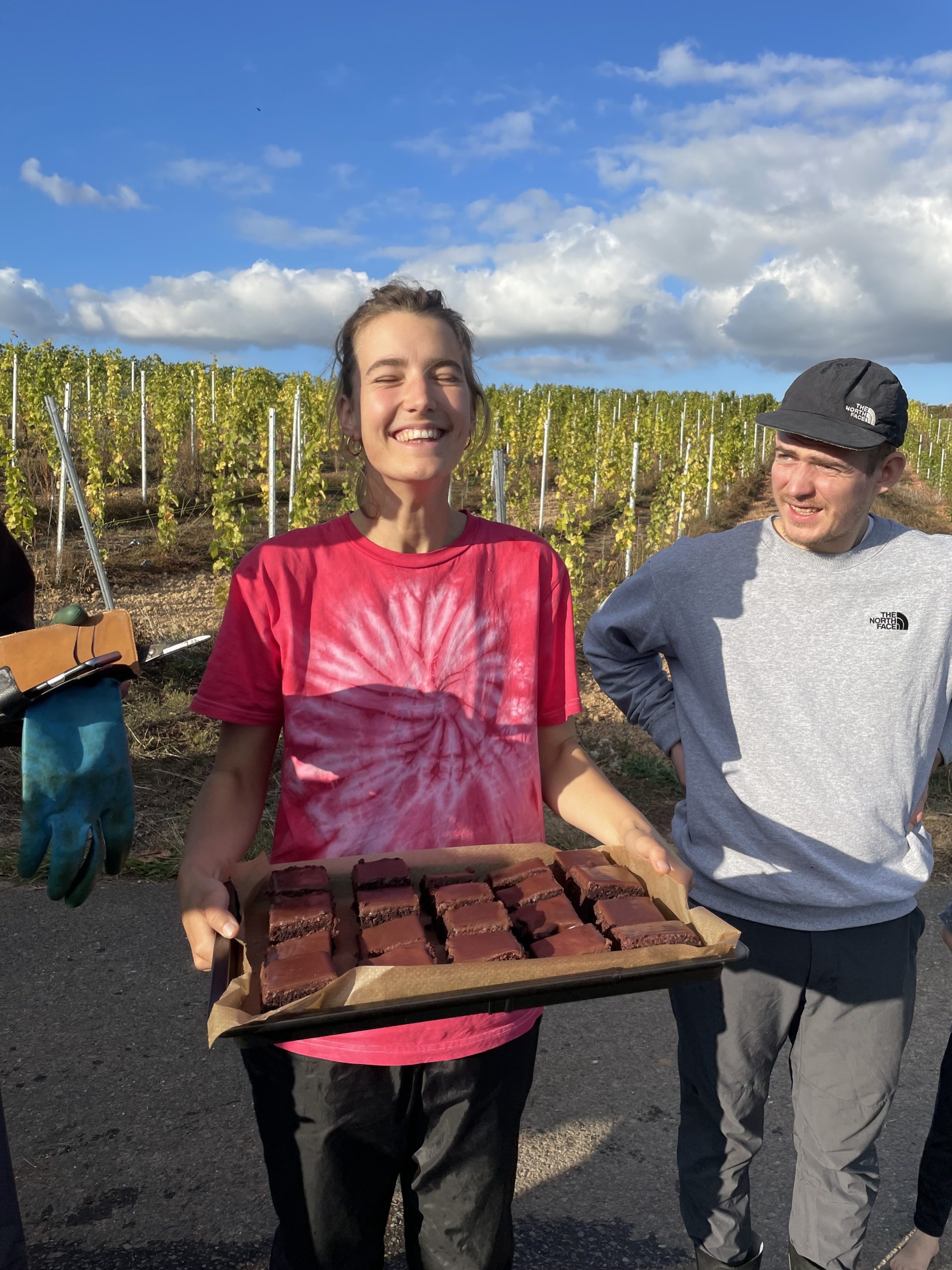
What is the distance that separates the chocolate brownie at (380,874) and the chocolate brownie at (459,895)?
7 cm

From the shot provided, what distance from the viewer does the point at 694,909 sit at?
1671 millimetres

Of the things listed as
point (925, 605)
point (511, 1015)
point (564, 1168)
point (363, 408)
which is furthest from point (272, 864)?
point (564, 1168)

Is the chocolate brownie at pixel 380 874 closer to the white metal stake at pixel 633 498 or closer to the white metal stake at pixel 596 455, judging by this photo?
the white metal stake at pixel 633 498

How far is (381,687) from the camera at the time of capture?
1713 mm

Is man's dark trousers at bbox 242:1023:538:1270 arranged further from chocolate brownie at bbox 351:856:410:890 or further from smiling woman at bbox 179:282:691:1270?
chocolate brownie at bbox 351:856:410:890

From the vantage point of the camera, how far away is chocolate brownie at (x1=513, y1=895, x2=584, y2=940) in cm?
168

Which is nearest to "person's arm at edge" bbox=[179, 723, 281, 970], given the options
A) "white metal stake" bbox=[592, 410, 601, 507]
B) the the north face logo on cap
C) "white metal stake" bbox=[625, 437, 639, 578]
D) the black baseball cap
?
the black baseball cap

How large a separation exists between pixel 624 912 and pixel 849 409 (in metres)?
1.19

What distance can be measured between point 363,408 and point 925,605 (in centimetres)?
134

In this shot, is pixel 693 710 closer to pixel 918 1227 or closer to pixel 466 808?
pixel 466 808

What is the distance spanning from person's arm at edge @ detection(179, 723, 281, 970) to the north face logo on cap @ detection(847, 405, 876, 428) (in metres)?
1.42

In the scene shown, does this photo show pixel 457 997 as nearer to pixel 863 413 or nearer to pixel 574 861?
pixel 574 861

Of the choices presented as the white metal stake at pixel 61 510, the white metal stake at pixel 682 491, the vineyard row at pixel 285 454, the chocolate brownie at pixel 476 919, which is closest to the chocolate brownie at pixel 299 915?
the chocolate brownie at pixel 476 919

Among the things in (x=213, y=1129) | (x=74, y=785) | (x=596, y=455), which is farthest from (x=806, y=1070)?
(x=596, y=455)
